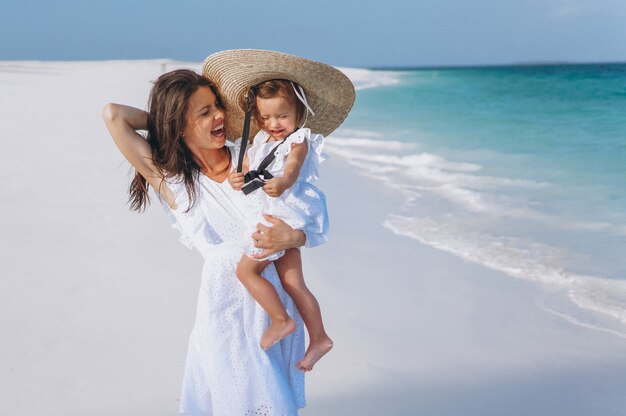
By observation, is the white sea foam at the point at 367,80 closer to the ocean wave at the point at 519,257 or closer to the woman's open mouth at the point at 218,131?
the ocean wave at the point at 519,257

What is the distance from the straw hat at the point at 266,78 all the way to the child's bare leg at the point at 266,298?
1.53ft

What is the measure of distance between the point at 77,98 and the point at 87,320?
36.7 ft

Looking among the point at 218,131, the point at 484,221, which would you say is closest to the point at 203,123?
the point at 218,131

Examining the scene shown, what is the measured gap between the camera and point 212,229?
7.50 ft

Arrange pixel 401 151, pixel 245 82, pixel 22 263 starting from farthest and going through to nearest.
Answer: pixel 401 151 → pixel 22 263 → pixel 245 82

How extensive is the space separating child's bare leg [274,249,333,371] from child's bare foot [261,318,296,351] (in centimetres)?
9

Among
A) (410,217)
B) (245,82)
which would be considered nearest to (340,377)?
(245,82)

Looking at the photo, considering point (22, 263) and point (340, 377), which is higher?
point (22, 263)

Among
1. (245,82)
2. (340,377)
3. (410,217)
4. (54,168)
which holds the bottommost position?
(340,377)

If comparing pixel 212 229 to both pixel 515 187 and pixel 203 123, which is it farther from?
pixel 515 187

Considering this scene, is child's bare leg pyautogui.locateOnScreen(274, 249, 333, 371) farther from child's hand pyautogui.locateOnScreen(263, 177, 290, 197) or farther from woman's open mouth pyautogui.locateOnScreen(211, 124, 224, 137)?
woman's open mouth pyautogui.locateOnScreen(211, 124, 224, 137)

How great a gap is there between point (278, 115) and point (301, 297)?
53 cm

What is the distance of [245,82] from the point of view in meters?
2.33

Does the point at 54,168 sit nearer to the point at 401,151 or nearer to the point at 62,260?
the point at 62,260
